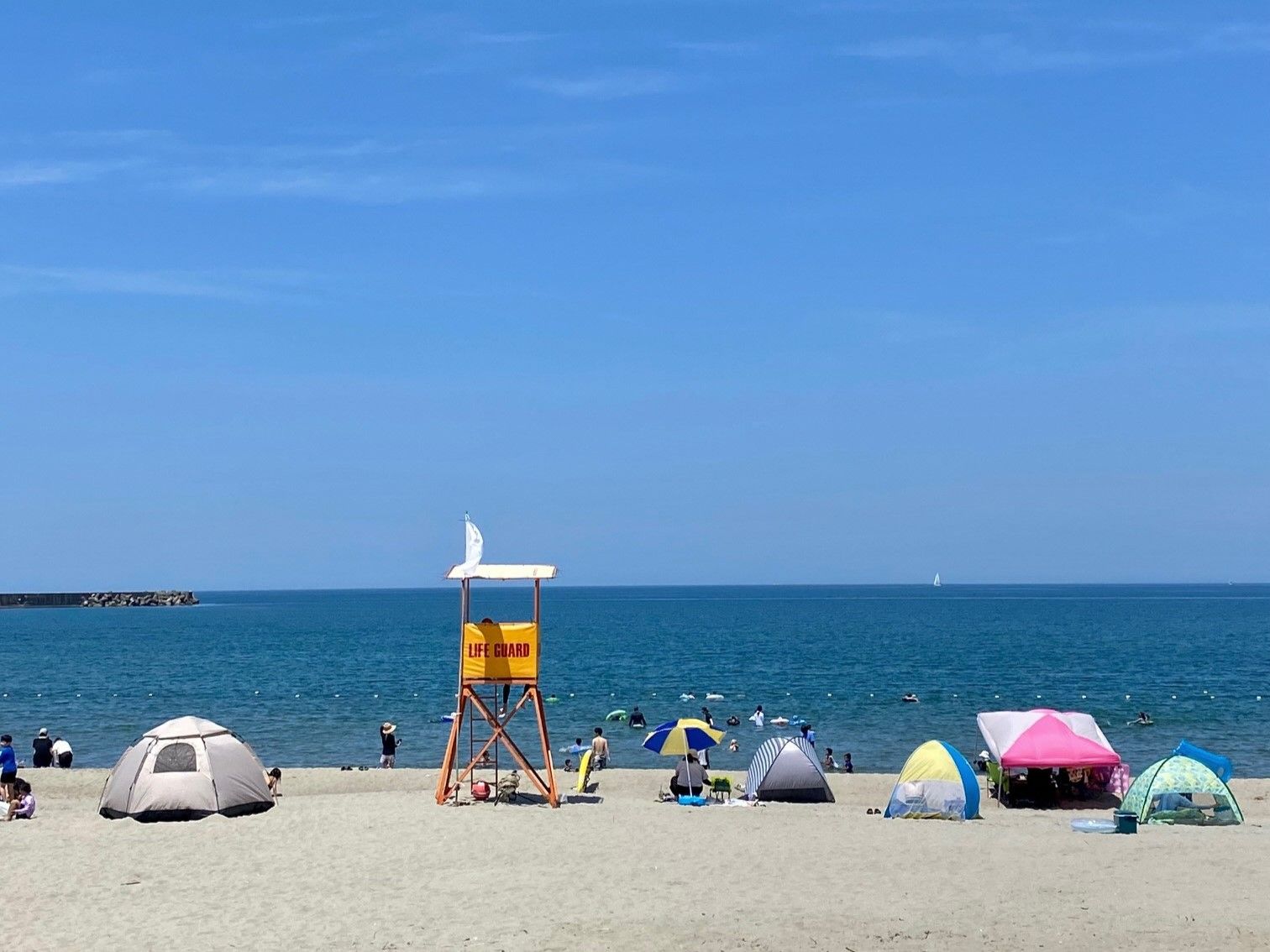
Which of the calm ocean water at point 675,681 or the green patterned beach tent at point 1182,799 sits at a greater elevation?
the green patterned beach tent at point 1182,799

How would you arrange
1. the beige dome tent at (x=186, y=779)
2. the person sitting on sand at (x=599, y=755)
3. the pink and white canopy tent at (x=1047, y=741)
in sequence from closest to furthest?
the beige dome tent at (x=186, y=779)
the pink and white canopy tent at (x=1047, y=741)
the person sitting on sand at (x=599, y=755)

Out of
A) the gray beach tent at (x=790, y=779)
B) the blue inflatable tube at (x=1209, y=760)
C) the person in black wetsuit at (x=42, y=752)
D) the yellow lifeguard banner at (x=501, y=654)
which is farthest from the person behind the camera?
the person in black wetsuit at (x=42, y=752)

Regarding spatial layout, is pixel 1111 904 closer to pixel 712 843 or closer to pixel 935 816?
pixel 712 843

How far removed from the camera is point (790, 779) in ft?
86.7

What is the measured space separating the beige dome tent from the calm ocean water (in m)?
15.4

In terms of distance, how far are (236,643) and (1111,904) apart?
339 ft

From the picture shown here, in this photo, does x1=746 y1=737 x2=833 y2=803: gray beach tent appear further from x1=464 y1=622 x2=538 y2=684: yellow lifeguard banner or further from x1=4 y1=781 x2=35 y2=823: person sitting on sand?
x1=4 y1=781 x2=35 y2=823: person sitting on sand

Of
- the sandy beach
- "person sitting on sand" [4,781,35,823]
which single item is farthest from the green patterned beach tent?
"person sitting on sand" [4,781,35,823]

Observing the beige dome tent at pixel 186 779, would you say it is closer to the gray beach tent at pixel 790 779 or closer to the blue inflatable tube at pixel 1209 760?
the gray beach tent at pixel 790 779

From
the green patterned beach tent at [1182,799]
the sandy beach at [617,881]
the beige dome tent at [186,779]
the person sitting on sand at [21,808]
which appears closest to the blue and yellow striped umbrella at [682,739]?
the sandy beach at [617,881]

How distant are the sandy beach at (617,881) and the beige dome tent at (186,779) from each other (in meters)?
0.60

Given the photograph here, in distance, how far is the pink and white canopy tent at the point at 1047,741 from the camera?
2627 cm

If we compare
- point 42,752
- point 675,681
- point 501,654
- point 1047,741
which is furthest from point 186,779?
point 675,681

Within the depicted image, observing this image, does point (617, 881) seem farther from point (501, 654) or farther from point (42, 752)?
point (42, 752)
